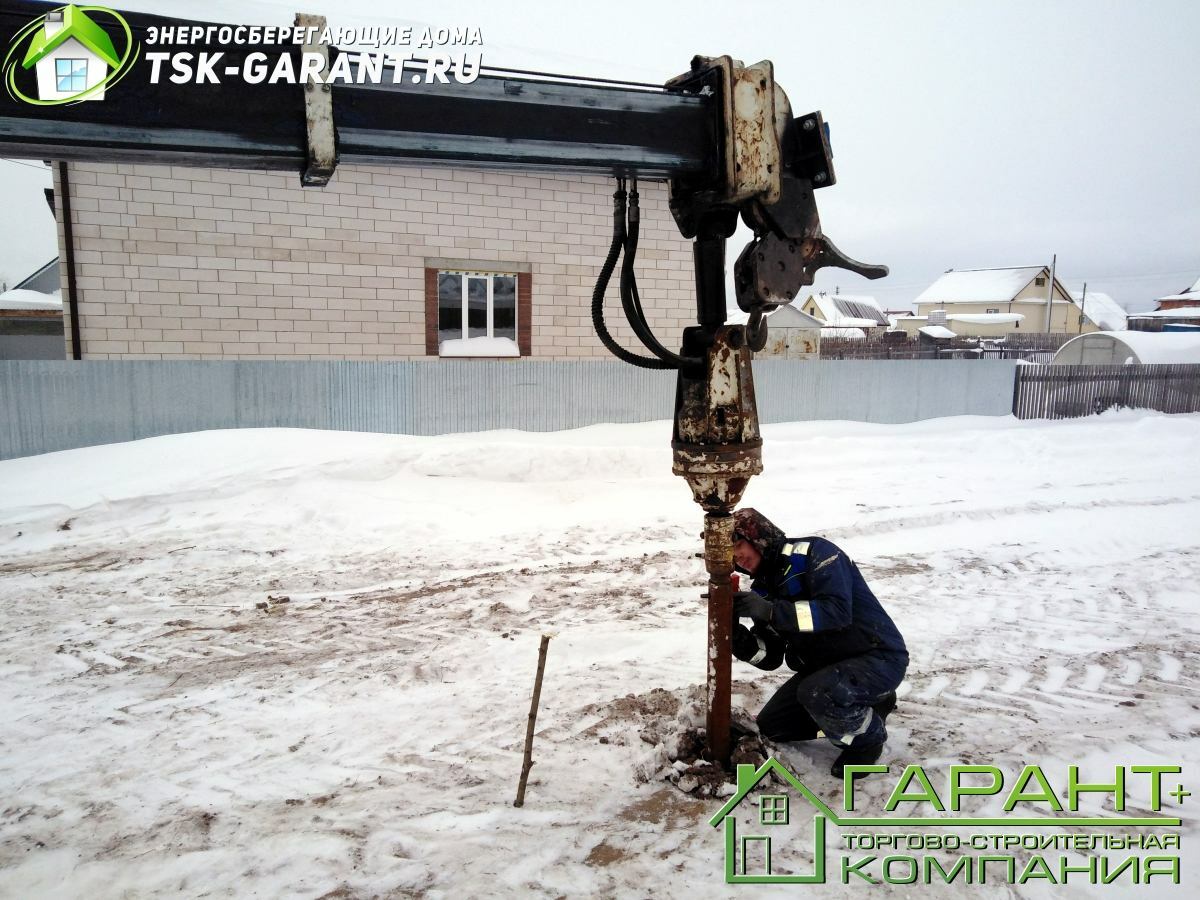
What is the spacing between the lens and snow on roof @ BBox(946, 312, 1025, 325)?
51219 millimetres

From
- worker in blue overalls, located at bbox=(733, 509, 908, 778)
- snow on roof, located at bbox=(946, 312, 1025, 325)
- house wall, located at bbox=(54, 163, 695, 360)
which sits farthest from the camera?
snow on roof, located at bbox=(946, 312, 1025, 325)

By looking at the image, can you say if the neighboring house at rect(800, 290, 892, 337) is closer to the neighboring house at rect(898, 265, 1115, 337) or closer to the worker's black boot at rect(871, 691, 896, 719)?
the neighboring house at rect(898, 265, 1115, 337)

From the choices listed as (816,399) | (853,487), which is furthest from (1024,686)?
(816,399)

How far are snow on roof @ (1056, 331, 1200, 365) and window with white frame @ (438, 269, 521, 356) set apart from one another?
15.7m

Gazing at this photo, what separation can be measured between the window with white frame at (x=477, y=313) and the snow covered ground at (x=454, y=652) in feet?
9.59

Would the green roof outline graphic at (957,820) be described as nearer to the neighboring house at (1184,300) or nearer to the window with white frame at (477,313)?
the window with white frame at (477,313)

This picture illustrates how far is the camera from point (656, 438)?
38.7 feet

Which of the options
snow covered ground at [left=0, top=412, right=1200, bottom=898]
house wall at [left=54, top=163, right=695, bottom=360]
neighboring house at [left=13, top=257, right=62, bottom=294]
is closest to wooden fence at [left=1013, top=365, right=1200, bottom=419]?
snow covered ground at [left=0, top=412, right=1200, bottom=898]

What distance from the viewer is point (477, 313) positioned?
12.8 metres

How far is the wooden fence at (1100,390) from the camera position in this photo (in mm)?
16344

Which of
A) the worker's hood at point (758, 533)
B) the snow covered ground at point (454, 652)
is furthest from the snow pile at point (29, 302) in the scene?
the worker's hood at point (758, 533)

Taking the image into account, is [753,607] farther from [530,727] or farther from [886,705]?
[886,705]

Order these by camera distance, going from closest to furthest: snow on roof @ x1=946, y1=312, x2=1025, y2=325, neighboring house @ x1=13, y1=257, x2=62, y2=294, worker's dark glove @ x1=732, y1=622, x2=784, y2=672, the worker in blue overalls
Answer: the worker in blue overalls
worker's dark glove @ x1=732, y1=622, x2=784, y2=672
neighboring house @ x1=13, y1=257, x2=62, y2=294
snow on roof @ x1=946, y1=312, x2=1025, y2=325

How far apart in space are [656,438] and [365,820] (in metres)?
8.90
